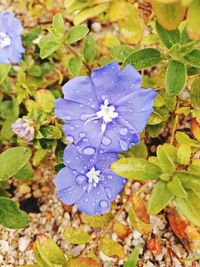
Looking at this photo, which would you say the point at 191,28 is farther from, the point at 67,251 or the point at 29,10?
the point at 29,10

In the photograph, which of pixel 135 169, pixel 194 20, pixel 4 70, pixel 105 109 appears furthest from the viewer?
pixel 4 70

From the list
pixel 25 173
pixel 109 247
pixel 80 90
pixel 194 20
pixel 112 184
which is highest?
pixel 194 20

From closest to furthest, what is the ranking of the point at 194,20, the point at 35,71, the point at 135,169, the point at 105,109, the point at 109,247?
the point at 194,20 < the point at 135,169 < the point at 105,109 < the point at 109,247 < the point at 35,71

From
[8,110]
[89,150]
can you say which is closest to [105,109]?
[89,150]

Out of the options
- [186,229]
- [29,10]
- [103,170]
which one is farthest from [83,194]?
[29,10]

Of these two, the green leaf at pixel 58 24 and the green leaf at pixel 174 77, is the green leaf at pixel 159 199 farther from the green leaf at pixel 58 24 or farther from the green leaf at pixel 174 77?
the green leaf at pixel 58 24

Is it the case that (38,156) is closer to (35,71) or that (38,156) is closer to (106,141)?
(35,71)
